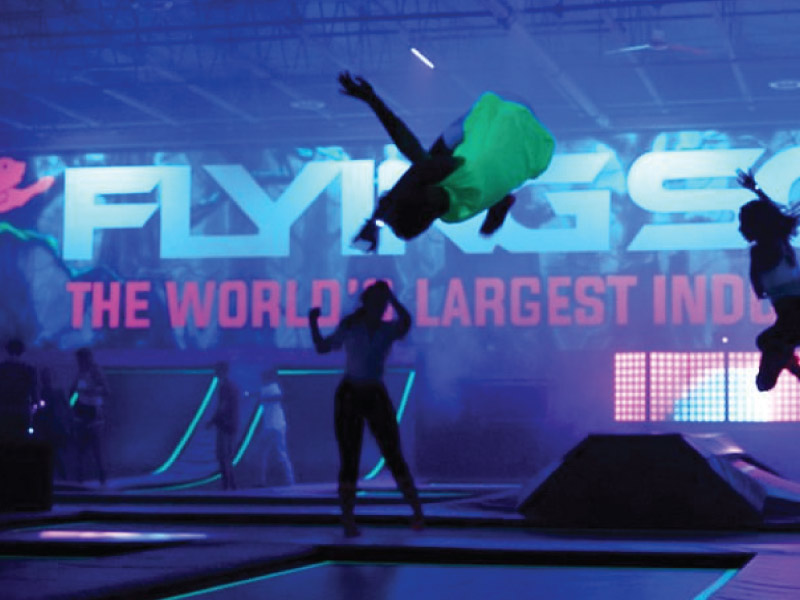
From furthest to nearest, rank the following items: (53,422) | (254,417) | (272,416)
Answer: (254,417) → (53,422) → (272,416)

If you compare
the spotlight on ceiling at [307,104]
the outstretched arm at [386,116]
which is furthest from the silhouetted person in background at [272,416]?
the outstretched arm at [386,116]

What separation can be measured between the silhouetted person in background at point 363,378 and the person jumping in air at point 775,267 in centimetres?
272

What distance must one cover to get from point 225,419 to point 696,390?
230 inches

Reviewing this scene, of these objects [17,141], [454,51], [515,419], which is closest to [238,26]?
[454,51]

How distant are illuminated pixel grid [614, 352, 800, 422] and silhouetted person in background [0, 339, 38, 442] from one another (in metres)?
7.00

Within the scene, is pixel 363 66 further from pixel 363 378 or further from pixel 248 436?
pixel 363 378

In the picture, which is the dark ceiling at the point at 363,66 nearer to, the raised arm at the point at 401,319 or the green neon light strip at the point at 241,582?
the raised arm at the point at 401,319

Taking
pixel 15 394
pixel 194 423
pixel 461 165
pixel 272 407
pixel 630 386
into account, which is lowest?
pixel 194 423

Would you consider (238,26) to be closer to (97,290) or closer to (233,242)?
(233,242)

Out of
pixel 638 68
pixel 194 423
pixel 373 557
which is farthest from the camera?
pixel 194 423

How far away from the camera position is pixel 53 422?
586 inches

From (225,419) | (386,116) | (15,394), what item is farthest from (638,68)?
(386,116)

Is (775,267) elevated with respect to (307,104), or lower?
lower

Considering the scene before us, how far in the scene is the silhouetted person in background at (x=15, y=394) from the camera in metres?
11.9
